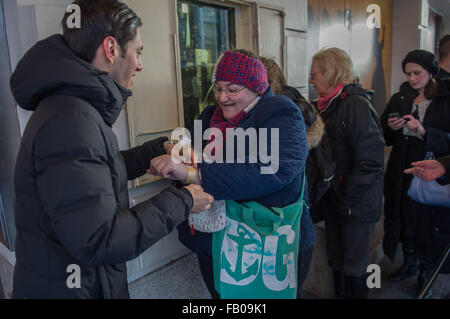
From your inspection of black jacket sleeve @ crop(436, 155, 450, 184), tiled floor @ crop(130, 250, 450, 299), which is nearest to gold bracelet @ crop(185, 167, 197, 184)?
tiled floor @ crop(130, 250, 450, 299)

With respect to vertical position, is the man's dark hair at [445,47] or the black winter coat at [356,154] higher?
the man's dark hair at [445,47]

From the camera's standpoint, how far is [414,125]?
265cm

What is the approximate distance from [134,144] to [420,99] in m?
2.41

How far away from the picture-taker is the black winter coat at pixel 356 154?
245cm

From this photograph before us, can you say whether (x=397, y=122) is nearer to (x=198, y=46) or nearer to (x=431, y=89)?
(x=431, y=89)

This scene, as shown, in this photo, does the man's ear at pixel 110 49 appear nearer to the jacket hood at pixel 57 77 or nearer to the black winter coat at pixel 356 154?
the jacket hood at pixel 57 77

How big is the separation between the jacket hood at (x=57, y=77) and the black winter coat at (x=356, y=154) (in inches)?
73.2

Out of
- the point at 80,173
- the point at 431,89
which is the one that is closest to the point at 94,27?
the point at 80,173

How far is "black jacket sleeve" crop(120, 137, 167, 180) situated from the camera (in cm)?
165

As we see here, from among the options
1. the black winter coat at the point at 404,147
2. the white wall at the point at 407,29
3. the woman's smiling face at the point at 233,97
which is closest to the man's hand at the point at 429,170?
the black winter coat at the point at 404,147

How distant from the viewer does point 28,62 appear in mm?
1052

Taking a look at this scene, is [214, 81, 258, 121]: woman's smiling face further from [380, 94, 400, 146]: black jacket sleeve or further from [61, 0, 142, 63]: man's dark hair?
[380, 94, 400, 146]: black jacket sleeve

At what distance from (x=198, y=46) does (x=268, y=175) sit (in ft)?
4.92

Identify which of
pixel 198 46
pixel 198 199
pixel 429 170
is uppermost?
A: pixel 198 46
